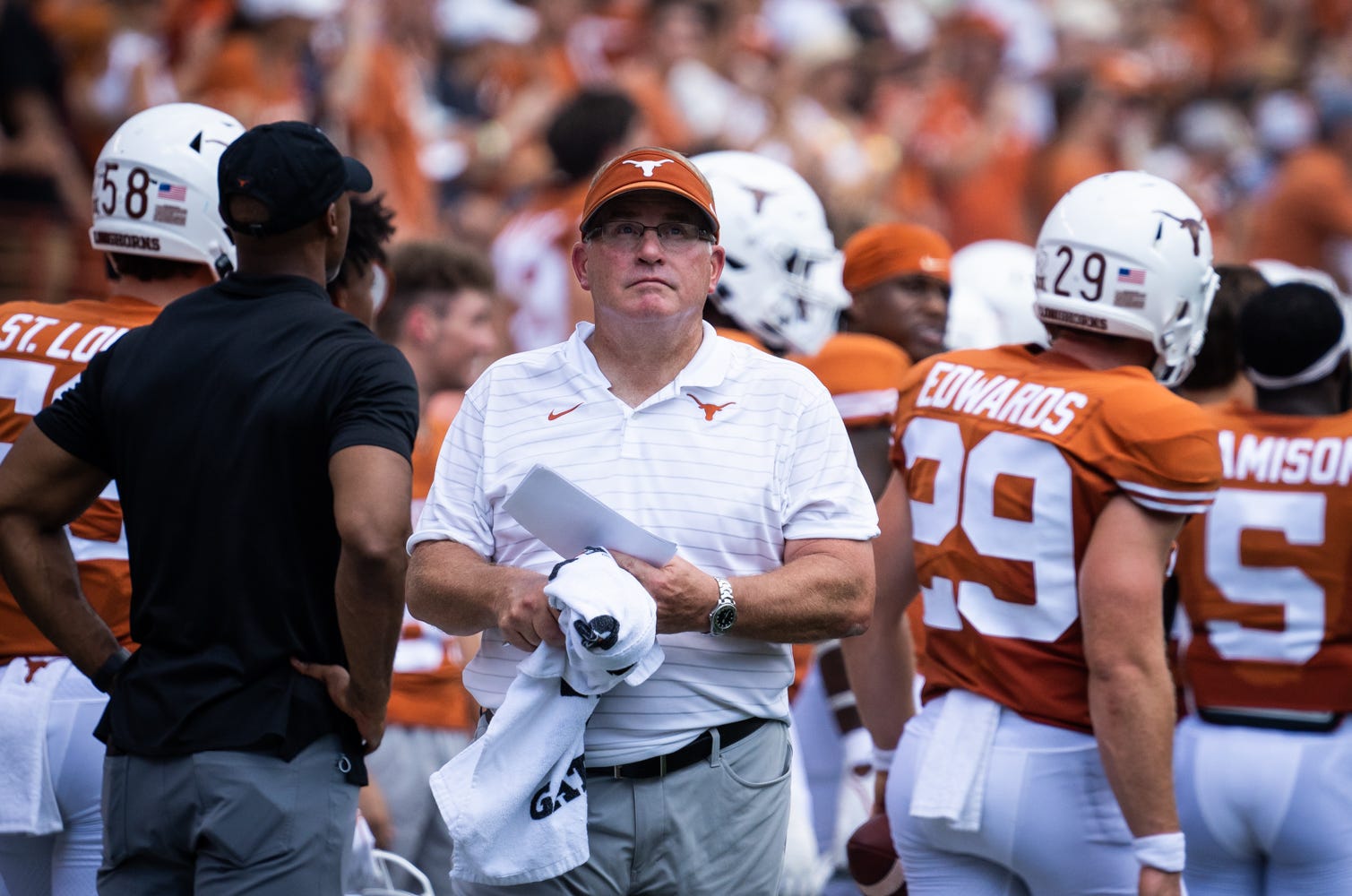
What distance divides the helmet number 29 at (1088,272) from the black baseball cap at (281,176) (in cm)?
167

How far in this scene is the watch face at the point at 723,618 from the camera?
3126mm

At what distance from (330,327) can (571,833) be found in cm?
114

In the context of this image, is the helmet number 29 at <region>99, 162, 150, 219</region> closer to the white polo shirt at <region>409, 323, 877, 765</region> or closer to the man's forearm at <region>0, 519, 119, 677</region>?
the man's forearm at <region>0, 519, 119, 677</region>

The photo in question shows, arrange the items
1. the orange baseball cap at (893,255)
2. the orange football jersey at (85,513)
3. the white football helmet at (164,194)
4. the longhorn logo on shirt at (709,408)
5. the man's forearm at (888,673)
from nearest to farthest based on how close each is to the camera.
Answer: the longhorn logo on shirt at (709,408) < the orange football jersey at (85,513) < the white football helmet at (164,194) < the man's forearm at (888,673) < the orange baseball cap at (893,255)

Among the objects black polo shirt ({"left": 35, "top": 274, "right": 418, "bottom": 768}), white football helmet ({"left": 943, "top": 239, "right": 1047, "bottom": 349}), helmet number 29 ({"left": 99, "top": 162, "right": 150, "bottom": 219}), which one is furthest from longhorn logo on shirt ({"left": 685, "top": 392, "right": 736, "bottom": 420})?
white football helmet ({"left": 943, "top": 239, "right": 1047, "bottom": 349})

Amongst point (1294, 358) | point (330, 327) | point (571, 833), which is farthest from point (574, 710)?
point (1294, 358)

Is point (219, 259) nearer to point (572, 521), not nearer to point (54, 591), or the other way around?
point (54, 591)

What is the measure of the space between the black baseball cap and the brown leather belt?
130 cm

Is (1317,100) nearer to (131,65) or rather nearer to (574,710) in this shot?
(131,65)

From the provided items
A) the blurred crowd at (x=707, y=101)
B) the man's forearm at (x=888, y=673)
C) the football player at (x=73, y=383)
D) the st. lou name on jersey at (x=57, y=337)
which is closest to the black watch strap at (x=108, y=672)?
the football player at (x=73, y=383)

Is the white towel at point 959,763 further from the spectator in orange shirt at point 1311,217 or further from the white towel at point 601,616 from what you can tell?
the spectator in orange shirt at point 1311,217

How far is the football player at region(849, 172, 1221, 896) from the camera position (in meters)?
3.58

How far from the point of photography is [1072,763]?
3.73 meters

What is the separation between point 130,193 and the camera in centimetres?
420
